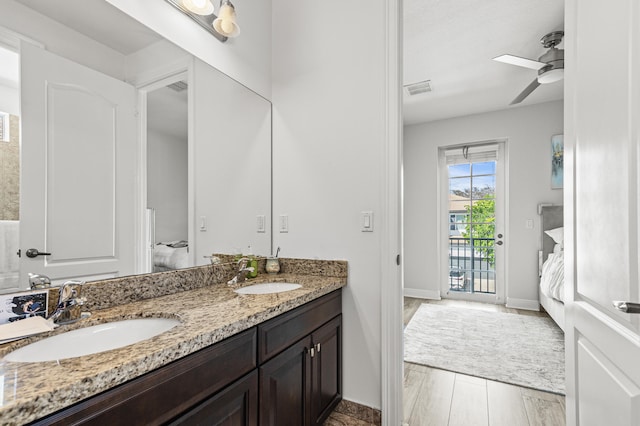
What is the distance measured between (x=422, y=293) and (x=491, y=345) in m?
1.86

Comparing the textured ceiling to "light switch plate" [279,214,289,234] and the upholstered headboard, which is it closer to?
the upholstered headboard

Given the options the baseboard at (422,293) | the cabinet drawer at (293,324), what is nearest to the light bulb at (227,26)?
the cabinet drawer at (293,324)

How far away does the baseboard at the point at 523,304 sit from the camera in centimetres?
406

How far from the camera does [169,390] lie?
799 millimetres

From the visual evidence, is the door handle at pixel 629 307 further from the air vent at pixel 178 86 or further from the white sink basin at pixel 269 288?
the air vent at pixel 178 86

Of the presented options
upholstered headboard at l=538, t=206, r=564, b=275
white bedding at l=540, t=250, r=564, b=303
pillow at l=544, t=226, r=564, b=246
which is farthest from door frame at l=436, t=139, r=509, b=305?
white bedding at l=540, t=250, r=564, b=303

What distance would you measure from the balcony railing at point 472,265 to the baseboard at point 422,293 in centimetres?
27

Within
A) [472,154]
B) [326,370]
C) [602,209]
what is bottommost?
[326,370]

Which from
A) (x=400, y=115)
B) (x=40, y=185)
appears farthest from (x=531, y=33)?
(x=40, y=185)

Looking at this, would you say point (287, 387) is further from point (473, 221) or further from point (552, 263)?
point (473, 221)

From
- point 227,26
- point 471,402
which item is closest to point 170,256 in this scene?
point 227,26

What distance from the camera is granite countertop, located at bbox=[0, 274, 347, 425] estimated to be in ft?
1.87

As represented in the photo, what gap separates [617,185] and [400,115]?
112 centimetres

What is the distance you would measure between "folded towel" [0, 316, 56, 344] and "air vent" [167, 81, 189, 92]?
3.59 ft
